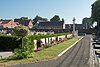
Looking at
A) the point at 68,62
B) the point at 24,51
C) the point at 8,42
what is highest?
the point at 8,42

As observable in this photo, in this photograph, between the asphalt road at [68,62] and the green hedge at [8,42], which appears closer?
the asphalt road at [68,62]

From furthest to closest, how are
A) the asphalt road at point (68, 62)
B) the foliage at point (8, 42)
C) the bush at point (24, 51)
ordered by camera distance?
the foliage at point (8, 42)
the bush at point (24, 51)
the asphalt road at point (68, 62)

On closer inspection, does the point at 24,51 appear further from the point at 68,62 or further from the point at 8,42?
the point at 8,42

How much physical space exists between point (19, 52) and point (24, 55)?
0.44 m

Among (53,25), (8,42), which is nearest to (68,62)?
(8,42)

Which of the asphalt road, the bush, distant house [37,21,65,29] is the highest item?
distant house [37,21,65,29]

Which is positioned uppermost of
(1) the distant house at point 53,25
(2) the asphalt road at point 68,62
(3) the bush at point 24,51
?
(1) the distant house at point 53,25

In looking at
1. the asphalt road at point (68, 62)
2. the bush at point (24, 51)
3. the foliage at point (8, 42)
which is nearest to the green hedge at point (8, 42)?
the foliage at point (8, 42)

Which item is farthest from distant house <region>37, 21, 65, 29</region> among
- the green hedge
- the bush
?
the bush

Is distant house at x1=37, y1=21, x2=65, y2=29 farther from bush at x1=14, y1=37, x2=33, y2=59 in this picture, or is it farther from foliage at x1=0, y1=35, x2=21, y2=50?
bush at x1=14, y1=37, x2=33, y2=59

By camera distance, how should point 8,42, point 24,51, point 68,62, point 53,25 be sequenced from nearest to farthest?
point 68,62 → point 24,51 → point 8,42 → point 53,25

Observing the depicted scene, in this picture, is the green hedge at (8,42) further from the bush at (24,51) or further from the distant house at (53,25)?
the distant house at (53,25)

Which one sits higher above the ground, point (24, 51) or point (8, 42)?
point (8, 42)

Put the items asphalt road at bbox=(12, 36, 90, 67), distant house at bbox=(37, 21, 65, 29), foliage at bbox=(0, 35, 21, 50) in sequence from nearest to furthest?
asphalt road at bbox=(12, 36, 90, 67) < foliage at bbox=(0, 35, 21, 50) < distant house at bbox=(37, 21, 65, 29)
